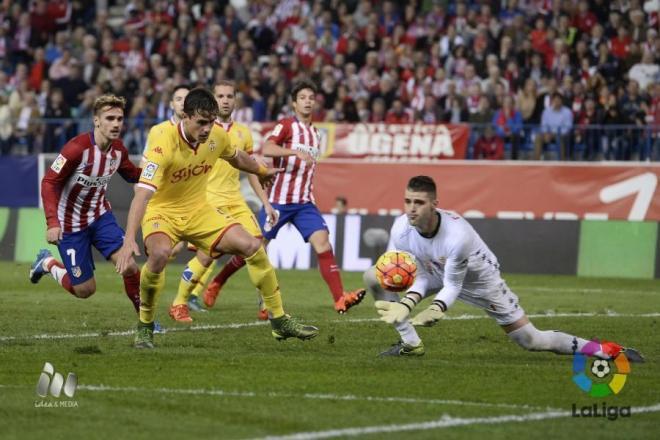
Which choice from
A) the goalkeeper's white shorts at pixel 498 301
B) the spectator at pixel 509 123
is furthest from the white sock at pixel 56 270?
the spectator at pixel 509 123

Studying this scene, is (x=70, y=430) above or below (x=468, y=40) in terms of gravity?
below

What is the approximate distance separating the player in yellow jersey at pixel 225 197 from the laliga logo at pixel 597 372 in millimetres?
4324

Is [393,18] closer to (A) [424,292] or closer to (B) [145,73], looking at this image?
(B) [145,73]

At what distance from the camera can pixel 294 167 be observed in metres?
14.3

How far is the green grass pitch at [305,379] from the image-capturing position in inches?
281

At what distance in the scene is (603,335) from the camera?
12195mm

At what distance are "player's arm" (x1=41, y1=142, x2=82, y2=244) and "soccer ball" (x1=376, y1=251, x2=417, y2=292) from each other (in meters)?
3.06

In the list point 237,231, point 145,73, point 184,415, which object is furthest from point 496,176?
point 184,415

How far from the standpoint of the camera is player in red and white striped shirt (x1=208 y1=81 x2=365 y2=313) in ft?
45.6

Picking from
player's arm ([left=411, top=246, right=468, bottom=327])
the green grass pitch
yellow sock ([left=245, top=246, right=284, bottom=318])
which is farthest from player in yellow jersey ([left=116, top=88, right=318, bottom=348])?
player's arm ([left=411, top=246, right=468, bottom=327])

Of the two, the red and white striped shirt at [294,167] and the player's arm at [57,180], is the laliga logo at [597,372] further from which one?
the red and white striped shirt at [294,167]

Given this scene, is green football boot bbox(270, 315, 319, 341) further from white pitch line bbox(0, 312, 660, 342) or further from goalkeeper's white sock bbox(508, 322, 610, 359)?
goalkeeper's white sock bbox(508, 322, 610, 359)

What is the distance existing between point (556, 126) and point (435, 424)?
16.6 m

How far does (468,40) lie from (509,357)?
16266 mm
